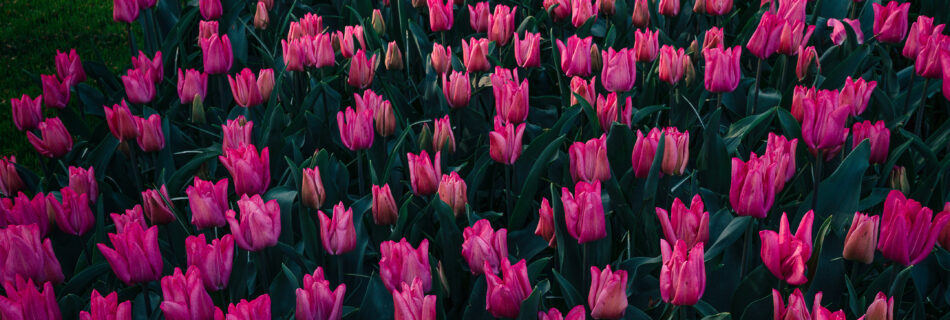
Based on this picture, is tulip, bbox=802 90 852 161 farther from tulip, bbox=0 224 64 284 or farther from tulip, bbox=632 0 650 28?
tulip, bbox=0 224 64 284

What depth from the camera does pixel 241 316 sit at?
4.13 ft

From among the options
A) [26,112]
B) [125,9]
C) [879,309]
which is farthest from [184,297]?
[125,9]

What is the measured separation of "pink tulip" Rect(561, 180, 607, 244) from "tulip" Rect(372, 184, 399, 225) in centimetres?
41

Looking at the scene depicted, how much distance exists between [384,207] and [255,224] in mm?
294

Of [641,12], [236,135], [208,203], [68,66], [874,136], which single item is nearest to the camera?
[208,203]

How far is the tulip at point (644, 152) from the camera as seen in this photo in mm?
1747

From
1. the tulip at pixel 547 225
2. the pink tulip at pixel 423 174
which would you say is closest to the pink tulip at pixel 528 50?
the pink tulip at pixel 423 174

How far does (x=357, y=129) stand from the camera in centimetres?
197

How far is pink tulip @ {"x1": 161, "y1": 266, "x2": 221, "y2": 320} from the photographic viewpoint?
4.35 feet

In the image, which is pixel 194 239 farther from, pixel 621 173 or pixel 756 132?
pixel 756 132

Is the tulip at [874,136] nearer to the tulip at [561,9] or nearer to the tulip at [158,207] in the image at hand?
the tulip at [561,9]

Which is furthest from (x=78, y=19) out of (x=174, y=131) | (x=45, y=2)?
(x=174, y=131)

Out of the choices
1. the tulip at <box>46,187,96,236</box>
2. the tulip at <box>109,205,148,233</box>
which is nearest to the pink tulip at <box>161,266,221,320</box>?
the tulip at <box>109,205,148,233</box>

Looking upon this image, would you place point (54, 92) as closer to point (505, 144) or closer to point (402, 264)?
point (505, 144)
